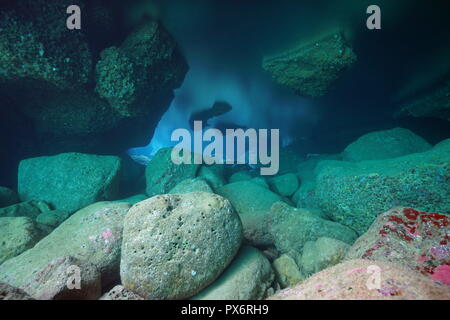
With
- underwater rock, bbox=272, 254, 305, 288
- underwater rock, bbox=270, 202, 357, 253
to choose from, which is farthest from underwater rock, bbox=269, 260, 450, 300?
underwater rock, bbox=270, 202, 357, 253

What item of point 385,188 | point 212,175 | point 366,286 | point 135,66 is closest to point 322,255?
point 366,286

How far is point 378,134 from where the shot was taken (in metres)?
7.64

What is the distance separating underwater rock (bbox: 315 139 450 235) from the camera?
4137mm

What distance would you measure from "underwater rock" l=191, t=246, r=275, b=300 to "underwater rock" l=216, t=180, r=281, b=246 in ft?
3.32

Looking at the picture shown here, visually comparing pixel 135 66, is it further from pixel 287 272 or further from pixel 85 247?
pixel 287 272

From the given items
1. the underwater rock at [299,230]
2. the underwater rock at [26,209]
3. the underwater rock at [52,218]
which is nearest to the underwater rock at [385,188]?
the underwater rock at [299,230]

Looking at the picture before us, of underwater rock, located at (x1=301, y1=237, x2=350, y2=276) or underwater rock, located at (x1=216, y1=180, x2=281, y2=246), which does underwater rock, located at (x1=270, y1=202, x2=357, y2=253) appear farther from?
underwater rock, located at (x1=301, y1=237, x2=350, y2=276)

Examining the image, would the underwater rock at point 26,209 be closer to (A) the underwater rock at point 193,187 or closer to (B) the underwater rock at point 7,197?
(B) the underwater rock at point 7,197

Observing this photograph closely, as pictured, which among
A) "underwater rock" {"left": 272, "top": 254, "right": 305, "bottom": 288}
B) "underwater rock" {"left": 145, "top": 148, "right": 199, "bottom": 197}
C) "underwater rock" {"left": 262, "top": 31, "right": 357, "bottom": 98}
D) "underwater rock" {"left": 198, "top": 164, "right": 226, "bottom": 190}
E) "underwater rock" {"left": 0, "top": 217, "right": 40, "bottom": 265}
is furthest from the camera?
"underwater rock" {"left": 145, "top": 148, "right": 199, "bottom": 197}

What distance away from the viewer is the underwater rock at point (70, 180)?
6.68 meters

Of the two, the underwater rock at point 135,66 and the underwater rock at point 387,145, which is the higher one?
the underwater rock at point 135,66

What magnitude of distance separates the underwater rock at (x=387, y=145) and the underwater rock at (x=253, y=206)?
3.69 metres

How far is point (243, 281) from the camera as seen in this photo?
301 cm

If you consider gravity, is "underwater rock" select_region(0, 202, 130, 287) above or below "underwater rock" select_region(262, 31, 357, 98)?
below
